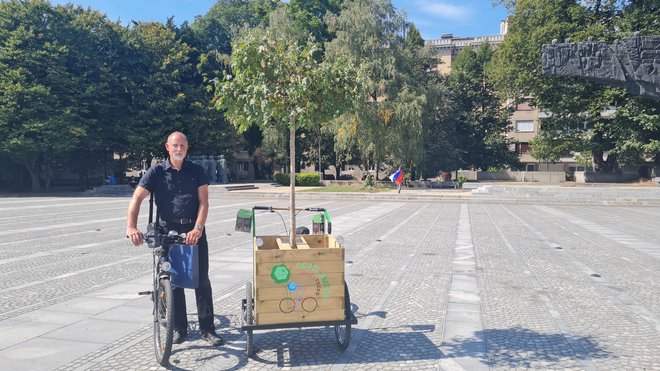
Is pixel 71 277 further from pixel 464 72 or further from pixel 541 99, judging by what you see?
pixel 464 72

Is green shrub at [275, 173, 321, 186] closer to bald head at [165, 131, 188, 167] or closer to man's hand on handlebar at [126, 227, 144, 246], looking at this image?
bald head at [165, 131, 188, 167]

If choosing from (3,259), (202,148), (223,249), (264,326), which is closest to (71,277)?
(3,259)

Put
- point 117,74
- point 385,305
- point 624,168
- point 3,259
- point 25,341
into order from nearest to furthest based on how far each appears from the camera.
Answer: point 25,341, point 385,305, point 3,259, point 117,74, point 624,168

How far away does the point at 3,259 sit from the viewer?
354 inches

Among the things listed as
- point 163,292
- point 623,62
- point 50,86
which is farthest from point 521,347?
point 50,86

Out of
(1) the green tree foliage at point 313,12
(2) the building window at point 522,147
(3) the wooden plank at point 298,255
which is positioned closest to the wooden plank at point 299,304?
(3) the wooden plank at point 298,255

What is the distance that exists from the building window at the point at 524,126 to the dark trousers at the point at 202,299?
64.1 meters

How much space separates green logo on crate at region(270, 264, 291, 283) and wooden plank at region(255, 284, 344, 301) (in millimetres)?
74

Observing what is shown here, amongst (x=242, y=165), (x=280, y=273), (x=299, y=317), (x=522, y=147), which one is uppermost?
(x=522, y=147)

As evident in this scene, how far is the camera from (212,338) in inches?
182

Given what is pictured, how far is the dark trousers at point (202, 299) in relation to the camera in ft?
15.1

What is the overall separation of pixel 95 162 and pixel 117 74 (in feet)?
25.3

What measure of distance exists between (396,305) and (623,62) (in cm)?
2125

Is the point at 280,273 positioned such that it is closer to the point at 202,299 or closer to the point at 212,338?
the point at 202,299
